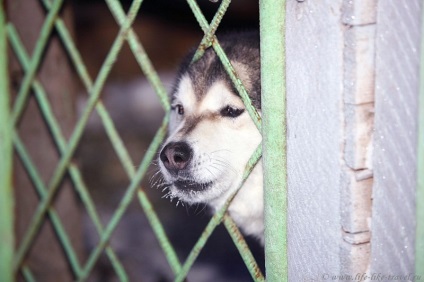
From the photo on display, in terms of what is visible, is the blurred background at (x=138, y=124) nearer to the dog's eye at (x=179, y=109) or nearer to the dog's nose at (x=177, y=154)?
the dog's eye at (x=179, y=109)

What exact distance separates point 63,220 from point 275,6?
6.39ft

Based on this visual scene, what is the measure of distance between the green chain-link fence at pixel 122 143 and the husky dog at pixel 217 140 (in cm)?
17

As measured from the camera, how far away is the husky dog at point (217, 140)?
2092mm

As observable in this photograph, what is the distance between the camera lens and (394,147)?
1.13 metres

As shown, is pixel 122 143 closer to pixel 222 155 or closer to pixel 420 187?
pixel 222 155

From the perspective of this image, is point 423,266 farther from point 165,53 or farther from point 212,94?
point 165,53

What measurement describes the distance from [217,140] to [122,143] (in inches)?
15.2

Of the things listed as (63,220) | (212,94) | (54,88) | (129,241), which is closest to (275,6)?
(212,94)

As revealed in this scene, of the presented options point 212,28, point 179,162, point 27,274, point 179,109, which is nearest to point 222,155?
point 179,162

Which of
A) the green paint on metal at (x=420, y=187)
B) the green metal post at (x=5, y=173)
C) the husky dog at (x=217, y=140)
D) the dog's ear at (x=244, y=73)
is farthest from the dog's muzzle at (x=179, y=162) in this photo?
the green paint on metal at (x=420, y=187)

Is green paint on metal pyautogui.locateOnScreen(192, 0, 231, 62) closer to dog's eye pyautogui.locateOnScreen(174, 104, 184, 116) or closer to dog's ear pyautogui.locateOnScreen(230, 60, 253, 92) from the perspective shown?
dog's ear pyautogui.locateOnScreen(230, 60, 253, 92)

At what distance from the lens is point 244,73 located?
233 cm

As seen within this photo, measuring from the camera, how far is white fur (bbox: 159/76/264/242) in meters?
2.10

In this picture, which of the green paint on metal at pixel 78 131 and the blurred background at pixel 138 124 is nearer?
the green paint on metal at pixel 78 131
